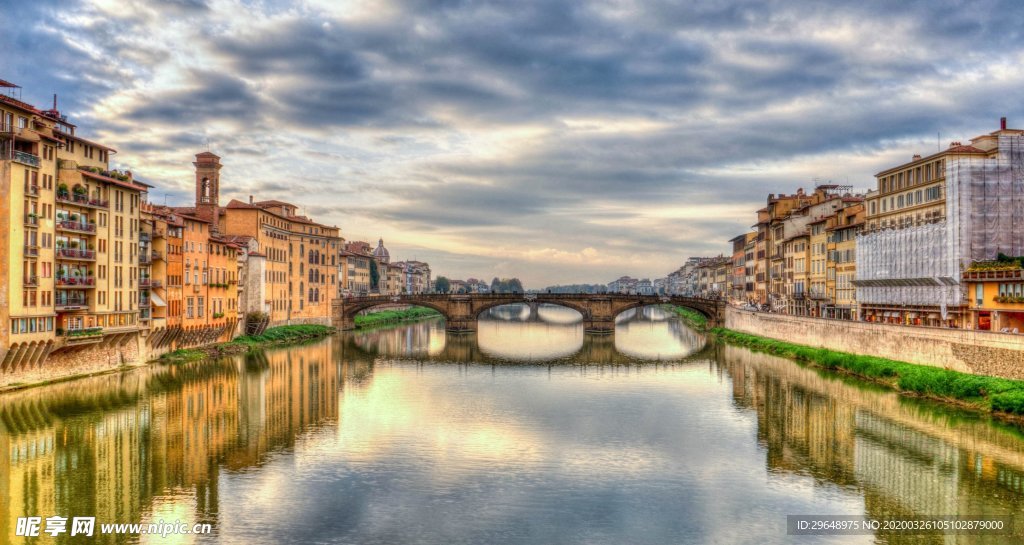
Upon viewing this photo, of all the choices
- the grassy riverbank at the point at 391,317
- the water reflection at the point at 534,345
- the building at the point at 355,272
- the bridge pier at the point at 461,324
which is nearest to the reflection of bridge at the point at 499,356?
the water reflection at the point at 534,345

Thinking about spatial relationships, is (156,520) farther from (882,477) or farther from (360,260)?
(360,260)

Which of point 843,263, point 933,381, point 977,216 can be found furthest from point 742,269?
point 933,381

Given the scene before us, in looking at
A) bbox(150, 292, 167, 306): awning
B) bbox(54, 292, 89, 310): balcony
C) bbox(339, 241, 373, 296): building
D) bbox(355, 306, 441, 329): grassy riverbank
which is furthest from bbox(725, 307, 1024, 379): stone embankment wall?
bbox(339, 241, 373, 296): building

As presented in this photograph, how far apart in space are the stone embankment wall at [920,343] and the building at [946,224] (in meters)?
4.02

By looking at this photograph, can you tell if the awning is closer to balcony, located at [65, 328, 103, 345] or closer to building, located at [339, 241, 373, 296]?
balcony, located at [65, 328, 103, 345]

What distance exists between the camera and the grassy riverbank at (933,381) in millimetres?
33156

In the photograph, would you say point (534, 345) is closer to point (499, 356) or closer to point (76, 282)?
point (499, 356)

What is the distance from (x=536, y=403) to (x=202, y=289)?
3243 centimetres

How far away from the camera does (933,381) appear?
37688 mm

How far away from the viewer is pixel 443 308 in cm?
9631

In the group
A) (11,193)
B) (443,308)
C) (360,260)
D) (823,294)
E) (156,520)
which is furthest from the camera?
(360,260)

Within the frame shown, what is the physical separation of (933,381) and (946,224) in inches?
609

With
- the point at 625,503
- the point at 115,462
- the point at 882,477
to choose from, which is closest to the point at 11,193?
the point at 115,462

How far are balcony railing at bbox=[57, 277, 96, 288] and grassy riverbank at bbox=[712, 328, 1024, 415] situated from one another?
4478 centimetres
